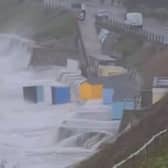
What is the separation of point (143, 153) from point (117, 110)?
625 inches

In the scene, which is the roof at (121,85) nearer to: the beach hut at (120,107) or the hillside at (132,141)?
the beach hut at (120,107)

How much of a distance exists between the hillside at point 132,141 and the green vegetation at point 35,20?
104ft

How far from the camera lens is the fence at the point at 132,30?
4010cm

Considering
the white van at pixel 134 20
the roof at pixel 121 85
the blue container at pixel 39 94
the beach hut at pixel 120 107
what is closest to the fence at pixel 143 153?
the beach hut at pixel 120 107

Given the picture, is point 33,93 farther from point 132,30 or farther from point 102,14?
point 102,14

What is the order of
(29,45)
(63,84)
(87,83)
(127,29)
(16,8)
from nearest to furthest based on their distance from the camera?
(87,83) < (63,84) < (127,29) < (29,45) < (16,8)

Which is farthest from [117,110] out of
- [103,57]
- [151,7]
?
[151,7]

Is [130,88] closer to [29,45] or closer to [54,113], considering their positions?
[54,113]

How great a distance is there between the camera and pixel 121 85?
32812 millimetres

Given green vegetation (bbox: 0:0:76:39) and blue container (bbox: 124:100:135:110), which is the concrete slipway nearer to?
blue container (bbox: 124:100:135:110)

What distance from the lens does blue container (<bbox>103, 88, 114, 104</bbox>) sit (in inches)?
1272

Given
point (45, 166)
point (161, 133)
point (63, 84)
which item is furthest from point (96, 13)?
point (161, 133)

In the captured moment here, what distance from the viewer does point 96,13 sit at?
50812 millimetres

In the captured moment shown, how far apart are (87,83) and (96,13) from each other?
16825 millimetres
